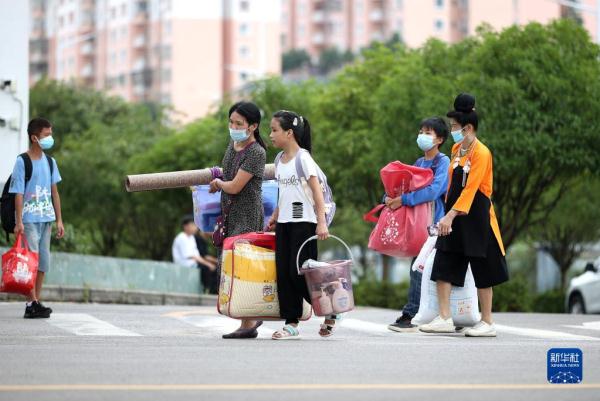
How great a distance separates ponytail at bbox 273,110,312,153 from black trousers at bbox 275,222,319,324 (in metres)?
0.68

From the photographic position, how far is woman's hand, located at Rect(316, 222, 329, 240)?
1169 cm

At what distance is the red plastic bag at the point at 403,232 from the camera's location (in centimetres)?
1330

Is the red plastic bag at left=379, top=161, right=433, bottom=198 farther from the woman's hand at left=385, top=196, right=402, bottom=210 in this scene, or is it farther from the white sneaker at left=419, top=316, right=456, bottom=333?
the white sneaker at left=419, top=316, right=456, bottom=333

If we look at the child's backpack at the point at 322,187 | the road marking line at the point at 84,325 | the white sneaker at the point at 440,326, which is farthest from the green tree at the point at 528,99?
the child's backpack at the point at 322,187

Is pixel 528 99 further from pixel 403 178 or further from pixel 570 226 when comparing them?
pixel 570 226

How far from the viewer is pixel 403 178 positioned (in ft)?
43.6

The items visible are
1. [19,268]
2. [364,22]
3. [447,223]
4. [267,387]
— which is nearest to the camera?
[267,387]

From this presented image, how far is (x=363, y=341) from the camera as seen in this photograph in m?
12.1

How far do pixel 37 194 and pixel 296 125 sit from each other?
11.3 ft

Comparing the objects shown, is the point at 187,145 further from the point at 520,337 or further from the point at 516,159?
the point at 520,337

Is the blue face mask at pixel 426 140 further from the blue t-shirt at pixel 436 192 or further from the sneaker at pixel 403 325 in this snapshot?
the sneaker at pixel 403 325

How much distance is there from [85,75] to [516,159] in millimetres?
122451

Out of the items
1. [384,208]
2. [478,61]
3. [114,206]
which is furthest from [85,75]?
[384,208]

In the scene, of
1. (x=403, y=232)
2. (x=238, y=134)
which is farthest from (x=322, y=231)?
(x=403, y=232)
